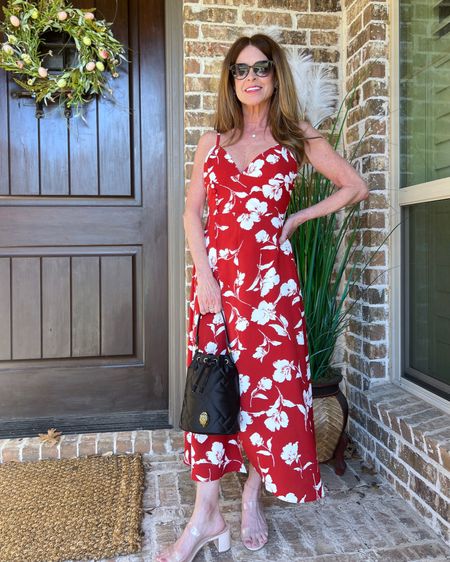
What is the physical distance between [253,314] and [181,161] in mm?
1242

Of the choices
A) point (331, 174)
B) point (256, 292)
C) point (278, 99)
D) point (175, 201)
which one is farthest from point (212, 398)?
point (175, 201)

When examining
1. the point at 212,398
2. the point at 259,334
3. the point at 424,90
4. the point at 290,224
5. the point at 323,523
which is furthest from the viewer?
the point at 424,90

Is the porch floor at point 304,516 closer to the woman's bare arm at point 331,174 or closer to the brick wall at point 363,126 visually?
the brick wall at point 363,126

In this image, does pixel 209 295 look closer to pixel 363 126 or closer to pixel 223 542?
pixel 223 542

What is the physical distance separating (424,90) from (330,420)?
149cm

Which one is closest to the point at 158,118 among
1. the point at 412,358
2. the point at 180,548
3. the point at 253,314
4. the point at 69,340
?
the point at 69,340

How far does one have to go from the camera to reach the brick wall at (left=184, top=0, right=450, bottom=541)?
212cm

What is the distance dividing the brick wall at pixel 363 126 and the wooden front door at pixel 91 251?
277 mm

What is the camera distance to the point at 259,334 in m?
1.62

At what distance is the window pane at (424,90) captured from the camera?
2006mm

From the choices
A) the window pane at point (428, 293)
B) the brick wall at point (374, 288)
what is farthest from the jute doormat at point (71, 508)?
the window pane at point (428, 293)

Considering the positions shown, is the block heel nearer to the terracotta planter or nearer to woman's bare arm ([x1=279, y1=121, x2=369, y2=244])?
the terracotta planter

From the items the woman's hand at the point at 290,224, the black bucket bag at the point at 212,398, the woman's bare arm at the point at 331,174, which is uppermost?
the woman's bare arm at the point at 331,174

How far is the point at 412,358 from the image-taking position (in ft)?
7.58
